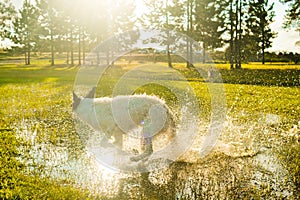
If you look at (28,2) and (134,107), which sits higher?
(28,2)

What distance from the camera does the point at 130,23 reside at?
62781 mm

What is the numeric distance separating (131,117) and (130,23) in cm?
5688

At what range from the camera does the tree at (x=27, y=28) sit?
245ft

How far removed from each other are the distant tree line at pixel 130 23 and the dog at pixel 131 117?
3938 cm

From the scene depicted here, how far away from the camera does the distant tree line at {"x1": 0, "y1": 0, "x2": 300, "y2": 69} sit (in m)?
51.8

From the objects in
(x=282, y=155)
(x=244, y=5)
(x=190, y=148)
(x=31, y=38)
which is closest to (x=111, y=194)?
(x=190, y=148)

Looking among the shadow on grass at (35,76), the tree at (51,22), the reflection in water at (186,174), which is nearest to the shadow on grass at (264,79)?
the shadow on grass at (35,76)

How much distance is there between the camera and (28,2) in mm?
76812

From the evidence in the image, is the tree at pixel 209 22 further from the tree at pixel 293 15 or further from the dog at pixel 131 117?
the dog at pixel 131 117

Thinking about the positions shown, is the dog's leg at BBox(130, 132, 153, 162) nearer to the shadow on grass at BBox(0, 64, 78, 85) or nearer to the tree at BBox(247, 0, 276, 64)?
the shadow on grass at BBox(0, 64, 78, 85)

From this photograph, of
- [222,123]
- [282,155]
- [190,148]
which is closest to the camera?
[282,155]

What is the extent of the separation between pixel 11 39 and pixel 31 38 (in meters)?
5.80

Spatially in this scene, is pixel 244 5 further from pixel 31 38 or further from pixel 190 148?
pixel 31 38

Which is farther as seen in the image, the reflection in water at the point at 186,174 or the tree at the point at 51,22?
the tree at the point at 51,22
